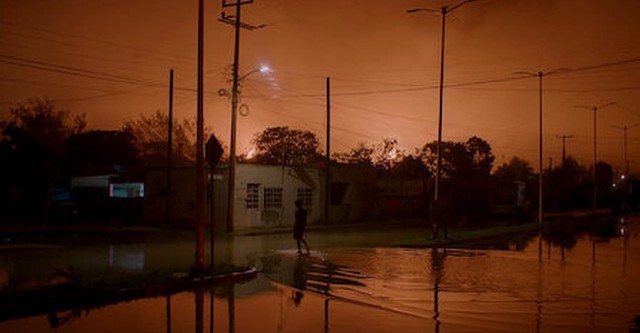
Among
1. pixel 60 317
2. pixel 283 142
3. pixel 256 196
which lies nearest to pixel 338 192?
pixel 256 196

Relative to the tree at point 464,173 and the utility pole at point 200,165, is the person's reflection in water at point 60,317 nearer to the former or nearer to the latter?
the utility pole at point 200,165

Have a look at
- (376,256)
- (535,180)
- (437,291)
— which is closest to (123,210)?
(376,256)

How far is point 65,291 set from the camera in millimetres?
12438

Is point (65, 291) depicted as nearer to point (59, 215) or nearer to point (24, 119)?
point (59, 215)

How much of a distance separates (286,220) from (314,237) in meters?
10.5

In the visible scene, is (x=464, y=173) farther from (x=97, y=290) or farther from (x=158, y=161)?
(x=97, y=290)

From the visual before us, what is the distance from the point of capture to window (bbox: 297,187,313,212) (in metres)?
45.7

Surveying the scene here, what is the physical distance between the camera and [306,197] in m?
46.2

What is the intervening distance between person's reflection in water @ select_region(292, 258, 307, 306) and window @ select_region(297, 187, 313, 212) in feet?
78.5

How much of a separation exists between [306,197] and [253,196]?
18.3ft

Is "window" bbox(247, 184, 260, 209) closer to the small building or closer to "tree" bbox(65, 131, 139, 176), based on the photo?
the small building

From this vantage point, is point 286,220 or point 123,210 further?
point 123,210

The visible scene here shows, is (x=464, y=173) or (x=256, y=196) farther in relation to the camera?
(x=464, y=173)

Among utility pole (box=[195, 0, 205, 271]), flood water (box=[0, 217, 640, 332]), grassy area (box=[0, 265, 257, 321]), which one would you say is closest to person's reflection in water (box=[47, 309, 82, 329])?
flood water (box=[0, 217, 640, 332])
